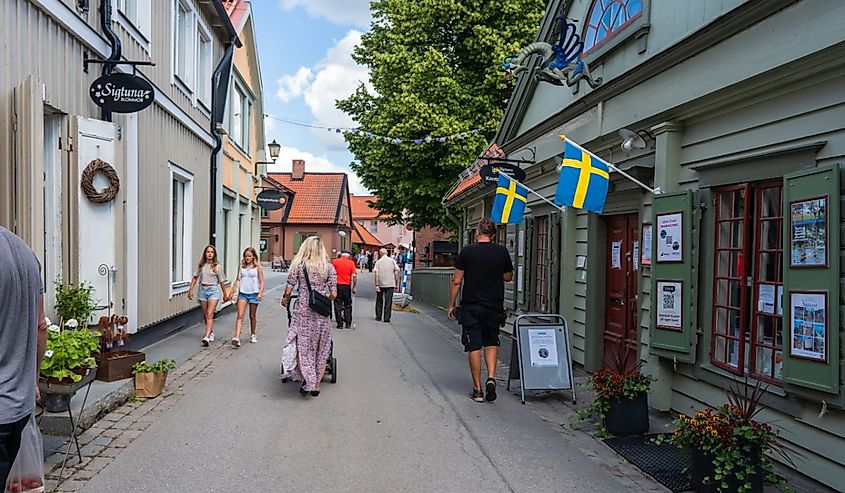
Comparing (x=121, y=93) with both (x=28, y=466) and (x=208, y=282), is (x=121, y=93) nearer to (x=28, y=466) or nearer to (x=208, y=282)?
(x=208, y=282)

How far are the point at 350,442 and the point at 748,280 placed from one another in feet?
11.4

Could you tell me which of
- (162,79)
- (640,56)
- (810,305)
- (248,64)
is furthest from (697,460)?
(248,64)

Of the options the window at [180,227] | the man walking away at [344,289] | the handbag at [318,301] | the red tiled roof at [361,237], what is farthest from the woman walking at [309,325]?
the red tiled roof at [361,237]

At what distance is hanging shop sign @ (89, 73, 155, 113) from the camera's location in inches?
312

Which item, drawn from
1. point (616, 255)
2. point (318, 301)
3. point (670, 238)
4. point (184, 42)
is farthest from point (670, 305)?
point (184, 42)

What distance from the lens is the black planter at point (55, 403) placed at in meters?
5.48

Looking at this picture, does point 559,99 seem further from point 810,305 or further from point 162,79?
point 810,305

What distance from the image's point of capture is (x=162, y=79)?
11.1 metres

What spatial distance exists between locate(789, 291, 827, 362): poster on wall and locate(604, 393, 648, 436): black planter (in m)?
1.64

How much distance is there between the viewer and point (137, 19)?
9.95 meters

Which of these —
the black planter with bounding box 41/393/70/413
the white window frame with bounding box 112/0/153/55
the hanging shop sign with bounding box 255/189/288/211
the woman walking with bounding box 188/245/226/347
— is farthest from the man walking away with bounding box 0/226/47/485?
the hanging shop sign with bounding box 255/189/288/211

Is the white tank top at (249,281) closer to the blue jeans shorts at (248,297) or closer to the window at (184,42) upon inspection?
the blue jeans shorts at (248,297)

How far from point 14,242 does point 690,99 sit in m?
5.71

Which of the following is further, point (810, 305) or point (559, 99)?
point (559, 99)
